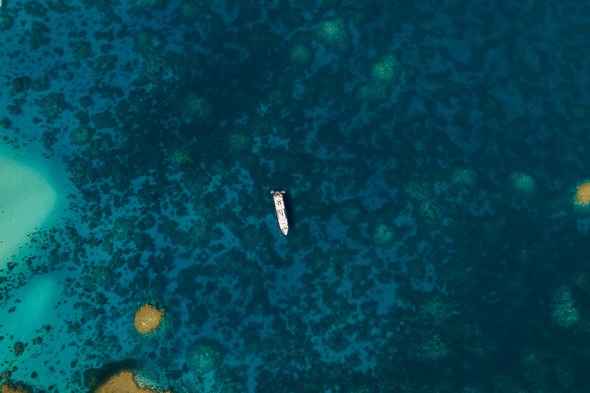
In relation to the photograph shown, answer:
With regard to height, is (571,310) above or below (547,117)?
below

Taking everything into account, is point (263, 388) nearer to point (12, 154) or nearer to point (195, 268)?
point (195, 268)

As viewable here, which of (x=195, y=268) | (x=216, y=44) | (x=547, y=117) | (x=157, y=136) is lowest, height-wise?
(x=195, y=268)

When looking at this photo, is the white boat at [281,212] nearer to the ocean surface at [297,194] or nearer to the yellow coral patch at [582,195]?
the ocean surface at [297,194]

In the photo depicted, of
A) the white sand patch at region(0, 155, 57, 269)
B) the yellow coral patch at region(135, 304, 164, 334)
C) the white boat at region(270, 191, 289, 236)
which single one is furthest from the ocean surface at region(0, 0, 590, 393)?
the white boat at region(270, 191, 289, 236)

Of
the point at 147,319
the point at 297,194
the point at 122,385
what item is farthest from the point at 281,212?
the point at 122,385

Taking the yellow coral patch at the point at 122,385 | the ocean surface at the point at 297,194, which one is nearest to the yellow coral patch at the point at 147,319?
the ocean surface at the point at 297,194

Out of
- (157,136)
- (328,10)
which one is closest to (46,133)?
(157,136)

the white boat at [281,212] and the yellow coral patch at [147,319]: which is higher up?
the white boat at [281,212]
